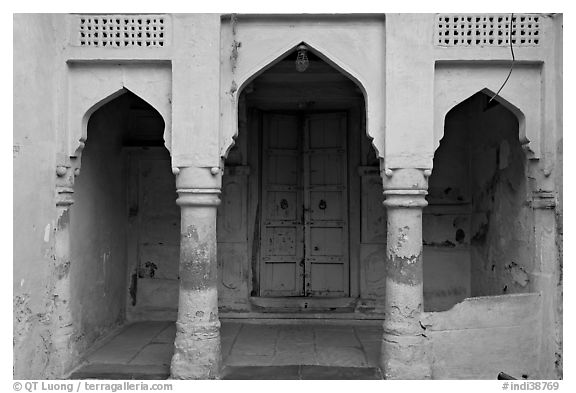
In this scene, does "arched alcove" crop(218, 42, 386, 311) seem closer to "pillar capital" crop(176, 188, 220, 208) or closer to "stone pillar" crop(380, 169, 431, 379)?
"stone pillar" crop(380, 169, 431, 379)

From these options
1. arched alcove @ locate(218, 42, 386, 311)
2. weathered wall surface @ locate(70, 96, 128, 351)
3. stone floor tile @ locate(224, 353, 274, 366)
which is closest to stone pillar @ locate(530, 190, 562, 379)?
arched alcove @ locate(218, 42, 386, 311)

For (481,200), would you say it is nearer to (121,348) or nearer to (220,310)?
(220,310)

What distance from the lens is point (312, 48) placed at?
18.1 ft

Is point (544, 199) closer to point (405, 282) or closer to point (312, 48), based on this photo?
point (405, 282)

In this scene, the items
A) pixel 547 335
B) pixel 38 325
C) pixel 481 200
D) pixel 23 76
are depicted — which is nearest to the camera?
pixel 23 76

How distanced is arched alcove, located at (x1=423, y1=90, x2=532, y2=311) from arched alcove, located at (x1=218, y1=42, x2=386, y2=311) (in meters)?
0.94

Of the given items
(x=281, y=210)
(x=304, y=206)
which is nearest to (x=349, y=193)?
(x=304, y=206)

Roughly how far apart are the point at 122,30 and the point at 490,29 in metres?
4.10

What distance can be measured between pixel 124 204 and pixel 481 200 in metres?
5.58

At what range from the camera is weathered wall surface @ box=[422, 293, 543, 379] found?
548 centimetres

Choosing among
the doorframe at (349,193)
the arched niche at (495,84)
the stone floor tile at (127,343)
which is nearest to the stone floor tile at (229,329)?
the doorframe at (349,193)

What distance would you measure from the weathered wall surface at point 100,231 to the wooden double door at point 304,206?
2.29m
